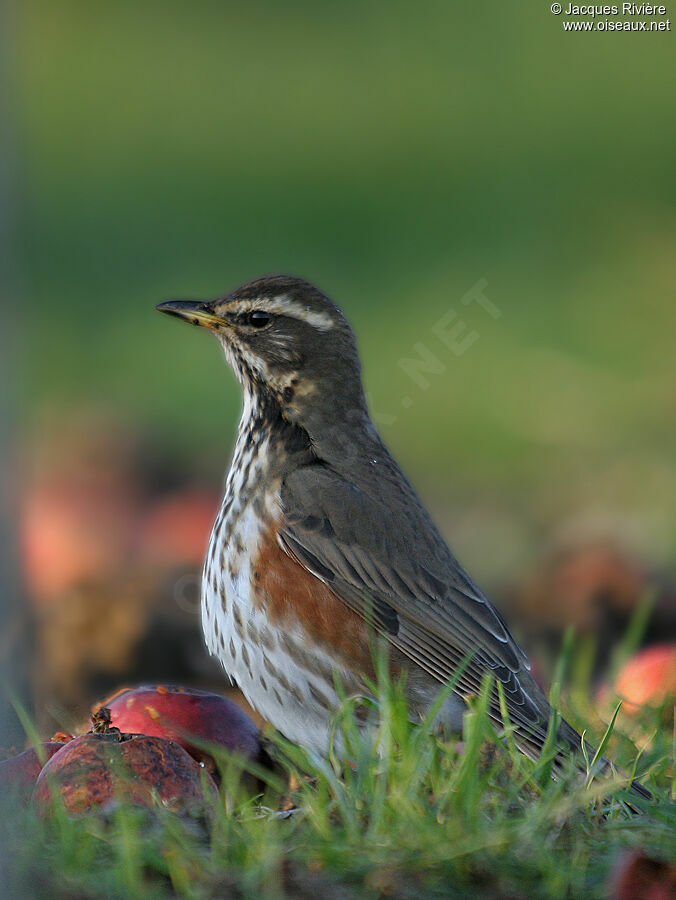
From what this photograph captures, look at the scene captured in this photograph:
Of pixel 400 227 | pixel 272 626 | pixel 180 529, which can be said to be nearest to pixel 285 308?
pixel 272 626

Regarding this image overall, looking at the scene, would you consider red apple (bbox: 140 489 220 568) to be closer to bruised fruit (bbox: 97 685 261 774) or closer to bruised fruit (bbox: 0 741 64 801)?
bruised fruit (bbox: 97 685 261 774)

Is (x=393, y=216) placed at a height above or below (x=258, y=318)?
above

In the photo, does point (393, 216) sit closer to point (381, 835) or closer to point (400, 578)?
point (400, 578)

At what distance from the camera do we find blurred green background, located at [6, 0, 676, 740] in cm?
888

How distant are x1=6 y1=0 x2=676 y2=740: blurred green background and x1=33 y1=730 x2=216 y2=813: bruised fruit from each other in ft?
13.3

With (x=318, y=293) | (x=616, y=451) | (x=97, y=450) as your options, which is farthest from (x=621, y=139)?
(x=318, y=293)

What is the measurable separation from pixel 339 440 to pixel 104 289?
7.63 m

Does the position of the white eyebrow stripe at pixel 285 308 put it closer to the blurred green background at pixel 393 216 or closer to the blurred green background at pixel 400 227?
the blurred green background at pixel 400 227

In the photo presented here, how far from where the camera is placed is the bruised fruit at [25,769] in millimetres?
3076

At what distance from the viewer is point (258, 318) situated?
4.31 m

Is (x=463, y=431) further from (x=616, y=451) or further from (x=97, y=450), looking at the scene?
(x=97, y=450)

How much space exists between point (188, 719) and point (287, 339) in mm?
1323

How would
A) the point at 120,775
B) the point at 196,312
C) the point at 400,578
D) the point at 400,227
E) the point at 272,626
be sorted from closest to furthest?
the point at 120,775, the point at 272,626, the point at 400,578, the point at 196,312, the point at 400,227

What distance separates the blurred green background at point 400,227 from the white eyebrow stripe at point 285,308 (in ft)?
9.84
